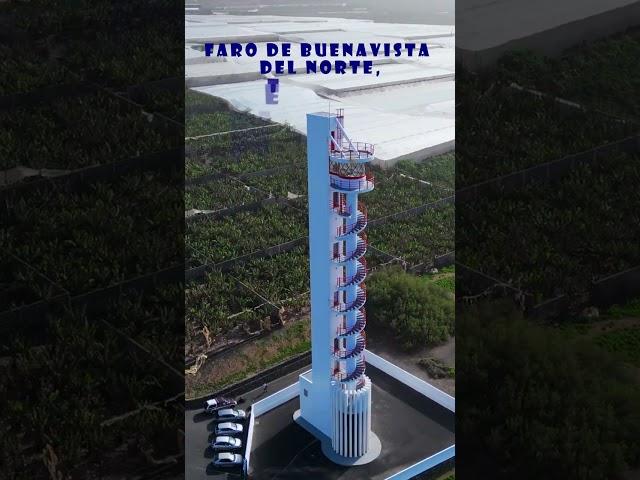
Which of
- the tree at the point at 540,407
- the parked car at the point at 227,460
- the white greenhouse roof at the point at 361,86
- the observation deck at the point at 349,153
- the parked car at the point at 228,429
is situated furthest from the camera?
the white greenhouse roof at the point at 361,86

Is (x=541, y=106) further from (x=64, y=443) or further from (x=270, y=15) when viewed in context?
(x=64, y=443)

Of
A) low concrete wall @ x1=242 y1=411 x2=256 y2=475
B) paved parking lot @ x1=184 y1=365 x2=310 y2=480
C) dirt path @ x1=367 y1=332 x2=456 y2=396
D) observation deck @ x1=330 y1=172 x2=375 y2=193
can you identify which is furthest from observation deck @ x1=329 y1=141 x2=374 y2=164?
dirt path @ x1=367 y1=332 x2=456 y2=396

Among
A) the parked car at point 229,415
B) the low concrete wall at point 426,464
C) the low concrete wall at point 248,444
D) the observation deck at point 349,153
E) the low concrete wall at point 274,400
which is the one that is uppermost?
the observation deck at point 349,153

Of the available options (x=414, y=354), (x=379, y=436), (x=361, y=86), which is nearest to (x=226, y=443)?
(x=379, y=436)

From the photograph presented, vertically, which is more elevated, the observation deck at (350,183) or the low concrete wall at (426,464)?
the observation deck at (350,183)

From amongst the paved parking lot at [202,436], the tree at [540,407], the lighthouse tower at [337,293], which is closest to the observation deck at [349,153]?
the lighthouse tower at [337,293]

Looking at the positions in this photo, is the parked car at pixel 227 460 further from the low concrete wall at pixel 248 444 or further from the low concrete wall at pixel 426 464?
the low concrete wall at pixel 426 464
